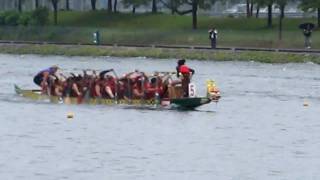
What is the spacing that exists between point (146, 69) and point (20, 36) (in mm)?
36542

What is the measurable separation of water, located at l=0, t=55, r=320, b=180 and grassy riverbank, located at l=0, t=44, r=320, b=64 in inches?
951

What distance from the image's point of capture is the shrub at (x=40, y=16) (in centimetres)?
12219

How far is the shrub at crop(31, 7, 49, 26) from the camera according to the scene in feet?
401

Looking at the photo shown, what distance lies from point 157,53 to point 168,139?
2137 inches

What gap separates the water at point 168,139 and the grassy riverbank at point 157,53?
2416 cm

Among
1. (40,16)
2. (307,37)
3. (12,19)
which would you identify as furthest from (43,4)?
(307,37)

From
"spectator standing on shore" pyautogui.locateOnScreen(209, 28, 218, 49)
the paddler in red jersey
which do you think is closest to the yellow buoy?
the paddler in red jersey

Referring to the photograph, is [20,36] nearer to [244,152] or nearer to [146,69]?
[146,69]

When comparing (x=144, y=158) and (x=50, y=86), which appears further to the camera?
(x=50, y=86)

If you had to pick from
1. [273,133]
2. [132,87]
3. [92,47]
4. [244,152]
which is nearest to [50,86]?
[132,87]

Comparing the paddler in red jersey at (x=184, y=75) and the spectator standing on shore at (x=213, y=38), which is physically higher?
the paddler in red jersey at (x=184, y=75)

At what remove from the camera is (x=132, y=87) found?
184ft

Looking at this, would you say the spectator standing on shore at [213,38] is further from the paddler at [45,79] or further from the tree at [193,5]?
the paddler at [45,79]

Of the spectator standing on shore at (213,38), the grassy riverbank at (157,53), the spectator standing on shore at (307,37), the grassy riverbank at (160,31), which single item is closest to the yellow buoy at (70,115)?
the grassy riverbank at (157,53)
